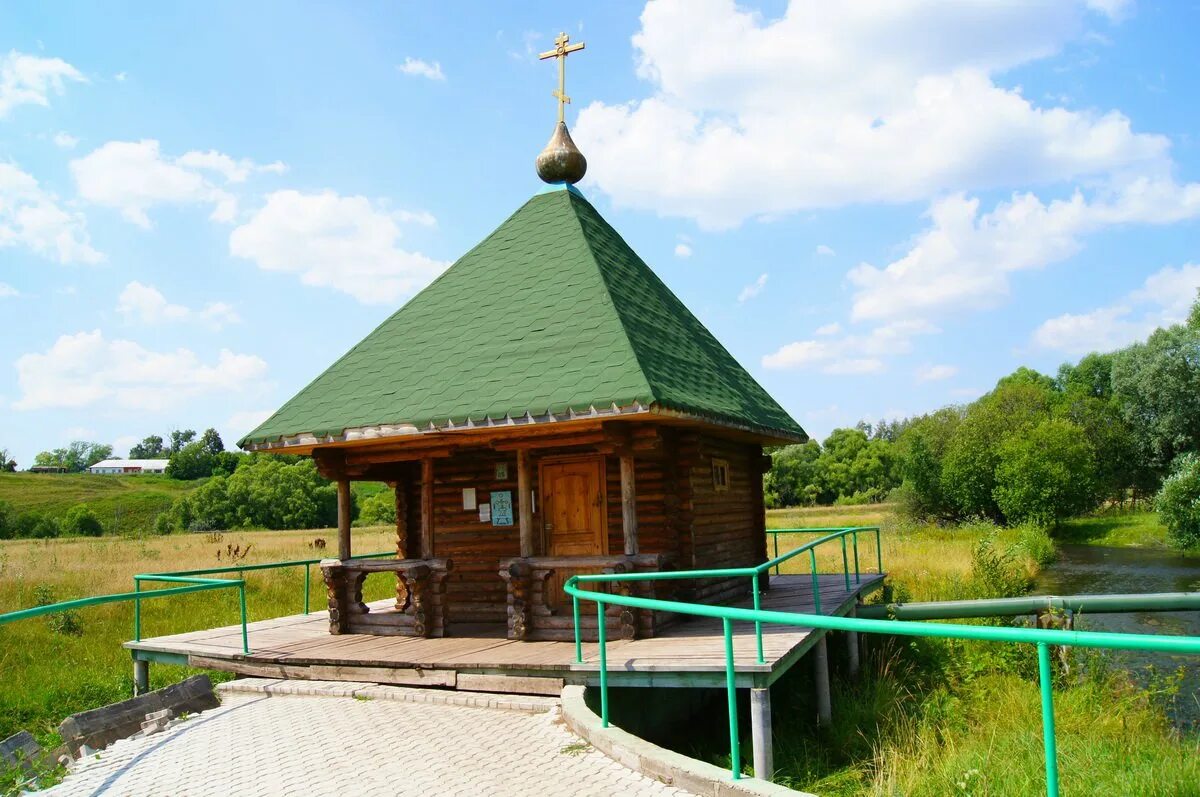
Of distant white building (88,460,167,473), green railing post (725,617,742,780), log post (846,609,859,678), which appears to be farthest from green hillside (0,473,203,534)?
green railing post (725,617,742,780)

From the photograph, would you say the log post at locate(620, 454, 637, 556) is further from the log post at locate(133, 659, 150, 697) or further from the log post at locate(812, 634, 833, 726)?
the log post at locate(133, 659, 150, 697)

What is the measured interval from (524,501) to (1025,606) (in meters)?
8.47

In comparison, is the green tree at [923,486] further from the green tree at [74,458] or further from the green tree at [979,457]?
the green tree at [74,458]

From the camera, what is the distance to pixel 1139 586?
24.5 meters

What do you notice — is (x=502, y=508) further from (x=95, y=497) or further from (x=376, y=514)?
(x=95, y=497)

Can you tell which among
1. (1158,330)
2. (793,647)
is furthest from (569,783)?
(1158,330)

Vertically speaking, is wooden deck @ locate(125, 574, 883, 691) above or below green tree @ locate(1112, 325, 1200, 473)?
below

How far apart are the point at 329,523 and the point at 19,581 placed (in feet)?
173

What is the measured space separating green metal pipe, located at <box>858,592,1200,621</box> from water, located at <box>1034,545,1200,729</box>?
1.85 ft

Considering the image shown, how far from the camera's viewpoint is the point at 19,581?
1934cm

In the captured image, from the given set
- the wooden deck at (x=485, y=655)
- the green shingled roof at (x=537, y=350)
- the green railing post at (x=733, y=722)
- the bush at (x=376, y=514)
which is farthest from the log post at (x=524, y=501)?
the bush at (x=376, y=514)

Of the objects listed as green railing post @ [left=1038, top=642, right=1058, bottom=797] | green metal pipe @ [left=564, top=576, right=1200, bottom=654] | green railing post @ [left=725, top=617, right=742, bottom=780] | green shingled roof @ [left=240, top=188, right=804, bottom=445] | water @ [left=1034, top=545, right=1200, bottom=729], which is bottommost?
water @ [left=1034, top=545, right=1200, bottom=729]

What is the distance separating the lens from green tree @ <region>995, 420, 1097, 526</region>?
3997 cm

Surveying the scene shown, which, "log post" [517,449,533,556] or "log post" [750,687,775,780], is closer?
"log post" [750,687,775,780]
